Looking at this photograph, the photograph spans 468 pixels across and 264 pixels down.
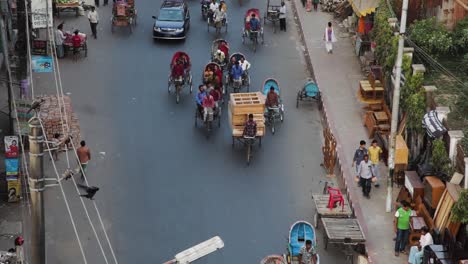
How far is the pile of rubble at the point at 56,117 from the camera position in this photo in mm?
33719

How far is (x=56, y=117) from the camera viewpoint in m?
34.2

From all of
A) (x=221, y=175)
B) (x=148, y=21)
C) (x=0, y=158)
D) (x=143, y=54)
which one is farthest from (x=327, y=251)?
(x=148, y=21)

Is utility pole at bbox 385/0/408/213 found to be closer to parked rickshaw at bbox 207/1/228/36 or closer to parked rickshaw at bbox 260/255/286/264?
parked rickshaw at bbox 260/255/286/264

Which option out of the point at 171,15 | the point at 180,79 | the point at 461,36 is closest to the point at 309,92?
the point at 180,79

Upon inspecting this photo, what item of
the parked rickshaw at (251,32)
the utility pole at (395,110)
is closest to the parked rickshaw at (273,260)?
the utility pole at (395,110)

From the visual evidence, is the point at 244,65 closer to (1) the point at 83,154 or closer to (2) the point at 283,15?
(2) the point at 283,15

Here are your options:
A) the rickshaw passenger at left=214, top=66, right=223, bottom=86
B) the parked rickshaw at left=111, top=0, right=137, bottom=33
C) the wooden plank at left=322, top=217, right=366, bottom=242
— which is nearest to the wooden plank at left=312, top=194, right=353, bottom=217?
the wooden plank at left=322, top=217, right=366, bottom=242

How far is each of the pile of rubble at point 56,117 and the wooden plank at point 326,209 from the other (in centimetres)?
868

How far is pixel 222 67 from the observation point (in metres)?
40.4

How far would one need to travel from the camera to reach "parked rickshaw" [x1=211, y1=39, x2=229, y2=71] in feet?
133

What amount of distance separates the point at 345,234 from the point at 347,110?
9.82 metres

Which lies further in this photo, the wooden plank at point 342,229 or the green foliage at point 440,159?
the green foliage at point 440,159

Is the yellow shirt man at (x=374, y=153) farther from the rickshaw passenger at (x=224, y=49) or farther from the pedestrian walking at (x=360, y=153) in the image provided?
the rickshaw passenger at (x=224, y=49)

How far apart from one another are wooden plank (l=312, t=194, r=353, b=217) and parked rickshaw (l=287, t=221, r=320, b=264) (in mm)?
1541
